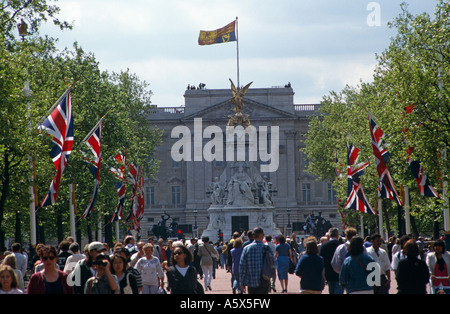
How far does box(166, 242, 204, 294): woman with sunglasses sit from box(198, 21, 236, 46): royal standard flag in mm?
68156

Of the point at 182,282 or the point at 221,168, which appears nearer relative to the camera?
the point at 182,282

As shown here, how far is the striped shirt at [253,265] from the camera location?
18.7 m

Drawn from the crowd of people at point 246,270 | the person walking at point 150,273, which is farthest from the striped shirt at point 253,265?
the person walking at point 150,273

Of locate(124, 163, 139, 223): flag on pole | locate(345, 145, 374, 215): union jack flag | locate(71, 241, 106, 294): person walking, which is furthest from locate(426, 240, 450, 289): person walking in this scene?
locate(124, 163, 139, 223): flag on pole

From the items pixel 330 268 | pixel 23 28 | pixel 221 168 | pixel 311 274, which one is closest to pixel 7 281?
pixel 311 274

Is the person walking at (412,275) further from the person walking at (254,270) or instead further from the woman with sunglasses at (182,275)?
the person walking at (254,270)

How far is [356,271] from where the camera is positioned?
15.6 m

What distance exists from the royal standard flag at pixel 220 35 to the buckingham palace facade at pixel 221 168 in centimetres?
3167

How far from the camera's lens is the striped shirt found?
18.7 metres

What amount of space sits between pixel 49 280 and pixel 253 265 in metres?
5.42

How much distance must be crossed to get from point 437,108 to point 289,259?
9.88 m

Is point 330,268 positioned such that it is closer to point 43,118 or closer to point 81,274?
point 81,274

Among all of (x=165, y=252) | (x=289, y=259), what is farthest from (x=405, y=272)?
(x=165, y=252)
